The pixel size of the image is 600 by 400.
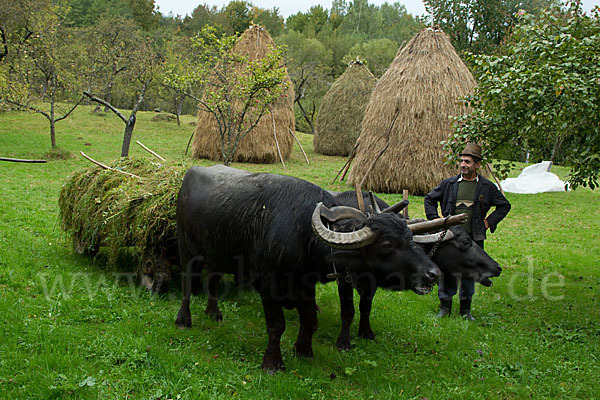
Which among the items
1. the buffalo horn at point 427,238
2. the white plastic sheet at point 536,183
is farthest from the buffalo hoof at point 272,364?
the white plastic sheet at point 536,183

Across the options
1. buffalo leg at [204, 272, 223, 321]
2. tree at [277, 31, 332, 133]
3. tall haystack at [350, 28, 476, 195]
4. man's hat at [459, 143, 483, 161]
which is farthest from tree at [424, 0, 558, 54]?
buffalo leg at [204, 272, 223, 321]

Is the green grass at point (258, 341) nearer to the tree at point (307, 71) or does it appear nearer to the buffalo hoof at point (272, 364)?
the buffalo hoof at point (272, 364)

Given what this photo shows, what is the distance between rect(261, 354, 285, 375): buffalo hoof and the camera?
4113 mm

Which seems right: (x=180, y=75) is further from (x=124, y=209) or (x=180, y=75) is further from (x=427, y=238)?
(x=427, y=238)

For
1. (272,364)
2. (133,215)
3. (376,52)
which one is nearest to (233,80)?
(133,215)

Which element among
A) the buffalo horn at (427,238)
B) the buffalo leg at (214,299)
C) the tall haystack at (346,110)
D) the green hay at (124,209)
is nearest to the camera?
the buffalo horn at (427,238)

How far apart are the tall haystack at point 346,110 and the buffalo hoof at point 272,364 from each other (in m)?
19.0

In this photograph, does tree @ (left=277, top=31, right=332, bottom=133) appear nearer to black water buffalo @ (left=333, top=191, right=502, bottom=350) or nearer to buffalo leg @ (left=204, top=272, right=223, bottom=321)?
buffalo leg @ (left=204, top=272, right=223, bottom=321)

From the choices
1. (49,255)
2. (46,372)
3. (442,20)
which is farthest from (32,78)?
(442,20)

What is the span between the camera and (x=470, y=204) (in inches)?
216

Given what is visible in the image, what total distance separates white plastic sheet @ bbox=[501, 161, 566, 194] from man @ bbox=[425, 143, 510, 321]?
37.8 ft

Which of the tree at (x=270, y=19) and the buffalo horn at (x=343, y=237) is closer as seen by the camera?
the buffalo horn at (x=343, y=237)

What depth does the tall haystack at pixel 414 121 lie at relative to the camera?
13148 mm

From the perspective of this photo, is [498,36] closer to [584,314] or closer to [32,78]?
[32,78]
